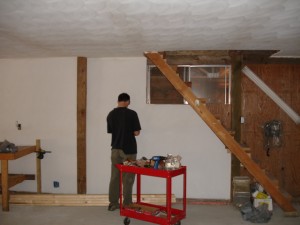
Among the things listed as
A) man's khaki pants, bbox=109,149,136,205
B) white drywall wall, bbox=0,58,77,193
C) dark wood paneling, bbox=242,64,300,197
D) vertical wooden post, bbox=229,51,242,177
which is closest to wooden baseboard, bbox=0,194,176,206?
man's khaki pants, bbox=109,149,136,205

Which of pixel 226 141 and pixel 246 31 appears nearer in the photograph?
pixel 246 31

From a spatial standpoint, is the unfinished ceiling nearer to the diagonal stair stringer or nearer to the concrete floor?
the diagonal stair stringer

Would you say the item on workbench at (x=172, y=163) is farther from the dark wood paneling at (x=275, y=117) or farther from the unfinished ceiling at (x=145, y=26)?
the dark wood paneling at (x=275, y=117)

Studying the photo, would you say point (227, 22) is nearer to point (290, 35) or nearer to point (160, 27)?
point (160, 27)

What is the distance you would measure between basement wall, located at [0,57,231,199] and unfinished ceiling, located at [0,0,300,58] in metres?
0.69

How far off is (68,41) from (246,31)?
243cm

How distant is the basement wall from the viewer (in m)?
5.78

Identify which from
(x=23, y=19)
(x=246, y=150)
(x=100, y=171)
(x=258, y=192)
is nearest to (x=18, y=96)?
(x=100, y=171)

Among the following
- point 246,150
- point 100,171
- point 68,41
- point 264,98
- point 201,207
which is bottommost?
point 201,207

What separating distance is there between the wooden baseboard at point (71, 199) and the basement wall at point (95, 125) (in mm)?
421

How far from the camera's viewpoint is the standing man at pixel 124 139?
4.98 metres

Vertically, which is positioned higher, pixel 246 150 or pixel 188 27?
pixel 188 27

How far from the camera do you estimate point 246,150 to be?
16.5ft

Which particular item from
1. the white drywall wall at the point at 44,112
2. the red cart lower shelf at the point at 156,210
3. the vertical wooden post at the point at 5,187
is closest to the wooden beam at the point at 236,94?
the red cart lower shelf at the point at 156,210
